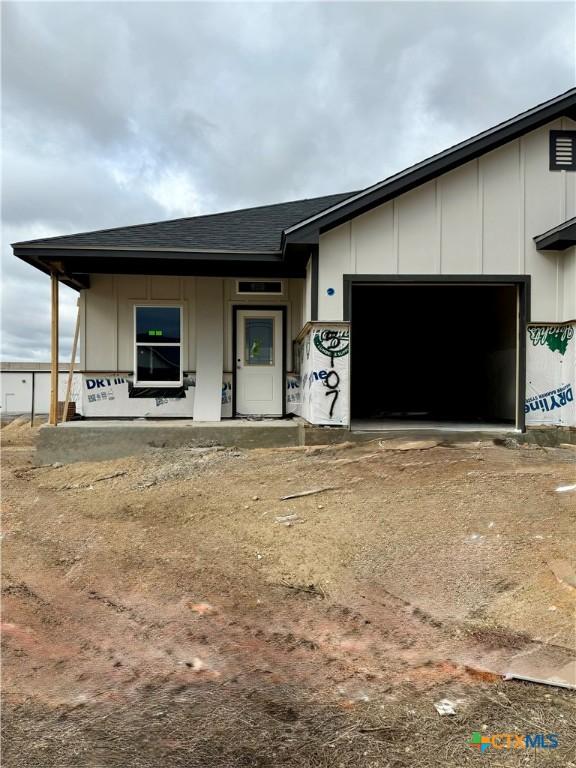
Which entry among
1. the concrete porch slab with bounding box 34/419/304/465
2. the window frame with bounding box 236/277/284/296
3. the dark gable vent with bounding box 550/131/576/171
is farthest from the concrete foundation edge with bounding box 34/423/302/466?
the dark gable vent with bounding box 550/131/576/171

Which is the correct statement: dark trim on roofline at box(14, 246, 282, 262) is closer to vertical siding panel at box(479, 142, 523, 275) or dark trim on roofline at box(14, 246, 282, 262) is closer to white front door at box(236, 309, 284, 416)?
white front door at box(236, 309, 284, 416)

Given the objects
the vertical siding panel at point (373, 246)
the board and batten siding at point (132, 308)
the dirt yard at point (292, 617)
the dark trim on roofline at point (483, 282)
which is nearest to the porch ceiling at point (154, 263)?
the board and batten siding at point (132, 308)

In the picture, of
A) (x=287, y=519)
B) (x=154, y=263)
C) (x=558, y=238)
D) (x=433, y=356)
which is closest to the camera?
(x=287, y=519)

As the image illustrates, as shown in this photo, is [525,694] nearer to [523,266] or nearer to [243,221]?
[523,266]

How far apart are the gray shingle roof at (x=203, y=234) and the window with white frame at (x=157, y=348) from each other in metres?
1.47

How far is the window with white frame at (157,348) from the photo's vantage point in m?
10.7

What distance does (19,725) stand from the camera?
2.79 m

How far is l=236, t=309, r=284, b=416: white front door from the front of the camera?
422 inches

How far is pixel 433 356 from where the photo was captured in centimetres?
1652

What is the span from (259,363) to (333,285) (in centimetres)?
285

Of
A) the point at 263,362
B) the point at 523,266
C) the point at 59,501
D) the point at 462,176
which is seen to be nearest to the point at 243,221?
the point at 263,362

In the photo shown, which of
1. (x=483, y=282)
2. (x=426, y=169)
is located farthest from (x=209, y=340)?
(x=483, y=282)

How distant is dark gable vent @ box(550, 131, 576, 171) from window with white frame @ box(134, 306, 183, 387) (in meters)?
6.94

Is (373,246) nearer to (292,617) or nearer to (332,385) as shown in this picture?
(332,385)
